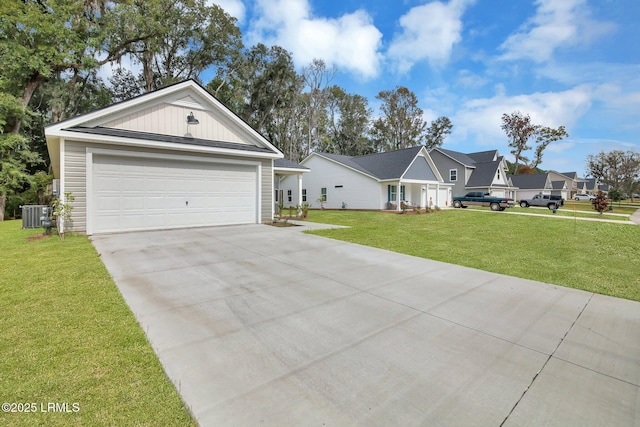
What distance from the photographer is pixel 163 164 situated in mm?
9984

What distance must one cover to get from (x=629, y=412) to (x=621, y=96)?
23120 millimetres

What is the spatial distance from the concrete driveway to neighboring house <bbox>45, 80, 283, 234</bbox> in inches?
188

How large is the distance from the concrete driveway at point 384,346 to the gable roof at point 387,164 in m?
17.3

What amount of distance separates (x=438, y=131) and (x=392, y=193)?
Answer: 29320mm

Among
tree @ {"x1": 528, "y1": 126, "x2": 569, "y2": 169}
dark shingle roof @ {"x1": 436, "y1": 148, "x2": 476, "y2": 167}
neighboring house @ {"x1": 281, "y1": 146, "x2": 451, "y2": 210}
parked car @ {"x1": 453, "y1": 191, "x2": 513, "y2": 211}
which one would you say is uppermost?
tree @ {"x1": 528, "y1": 126, "x2": 569, "y2": 169}

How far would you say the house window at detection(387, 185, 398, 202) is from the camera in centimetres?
2292

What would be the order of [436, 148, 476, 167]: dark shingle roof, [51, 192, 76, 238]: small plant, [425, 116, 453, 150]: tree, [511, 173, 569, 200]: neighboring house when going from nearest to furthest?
[51, 192, 76, 238]: small plant, [436, 148, 476, 167]: dark shingle roof, [511, 173, 569, 200]: neighboring house, [425, 116, 453, 150]: tree

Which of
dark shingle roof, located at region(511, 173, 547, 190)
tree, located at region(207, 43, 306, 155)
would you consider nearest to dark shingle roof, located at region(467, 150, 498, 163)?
dark shingle roof, located at region(511, 173, 547, 190)

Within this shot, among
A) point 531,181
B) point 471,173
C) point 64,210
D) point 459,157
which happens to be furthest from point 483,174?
point 64,210

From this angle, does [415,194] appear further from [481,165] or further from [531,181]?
[531,181]

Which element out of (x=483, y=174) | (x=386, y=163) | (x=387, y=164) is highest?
(x=483, y=174)

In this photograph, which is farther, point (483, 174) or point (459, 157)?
point (459, 157)

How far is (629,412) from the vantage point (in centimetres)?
205

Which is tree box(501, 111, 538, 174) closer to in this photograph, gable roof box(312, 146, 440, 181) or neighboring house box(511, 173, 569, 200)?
neighboring house box(511, 173, 569, 200)
